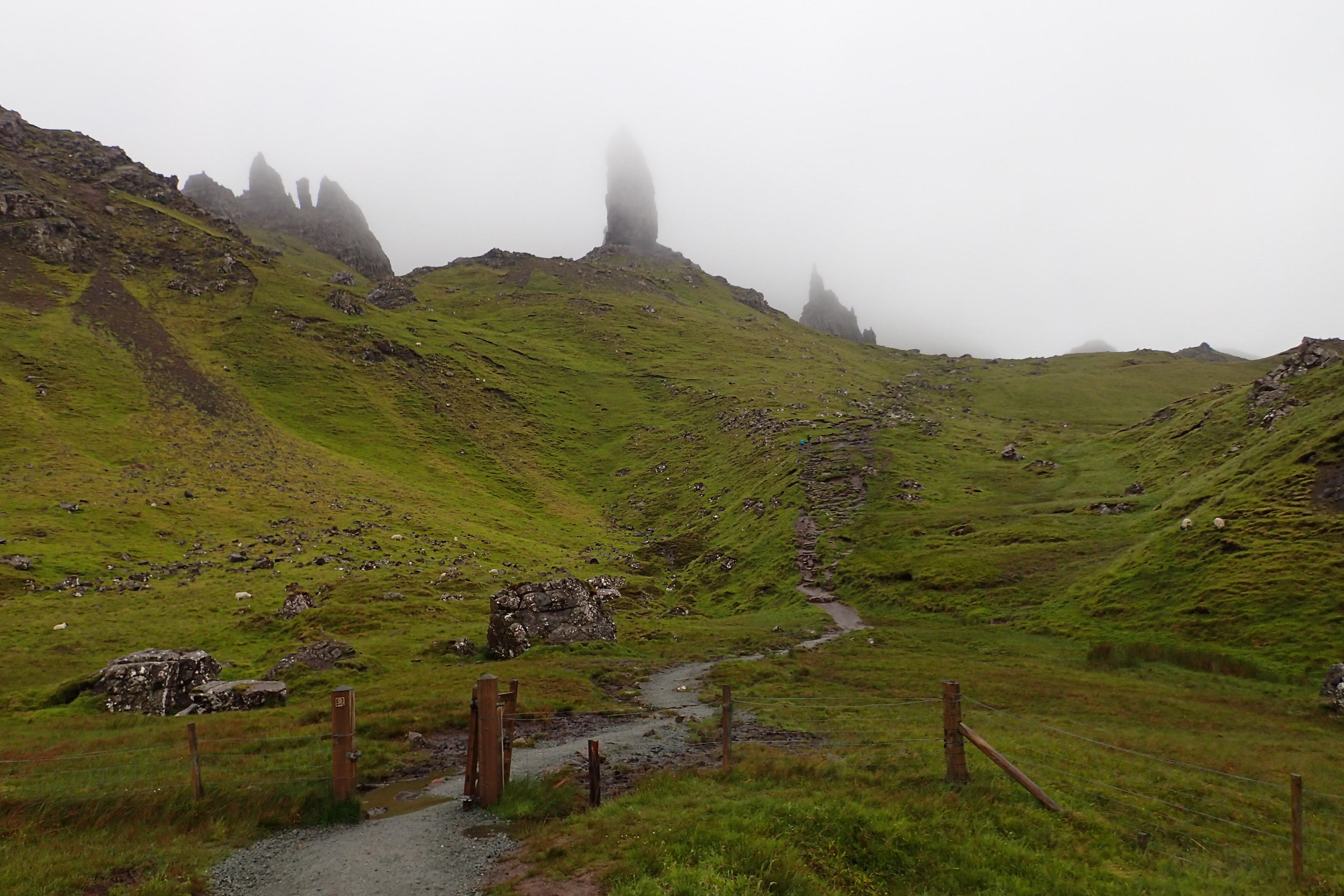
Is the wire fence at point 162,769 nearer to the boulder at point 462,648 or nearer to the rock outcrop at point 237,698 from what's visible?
the rock outcrop at point 237,698

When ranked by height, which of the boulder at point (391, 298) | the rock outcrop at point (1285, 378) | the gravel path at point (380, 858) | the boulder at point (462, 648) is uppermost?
the boulder at point (391, 298)

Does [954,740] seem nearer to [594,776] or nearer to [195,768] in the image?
[594,776]

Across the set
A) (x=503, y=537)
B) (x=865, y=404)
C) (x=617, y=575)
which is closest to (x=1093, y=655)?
(x=617, y=575)

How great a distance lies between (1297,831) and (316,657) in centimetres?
3888

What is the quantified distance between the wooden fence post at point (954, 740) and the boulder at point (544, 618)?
2861 centimetres

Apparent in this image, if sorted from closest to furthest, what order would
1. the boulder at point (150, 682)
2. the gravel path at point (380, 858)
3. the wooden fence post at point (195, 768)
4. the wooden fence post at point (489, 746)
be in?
1. the gravel path at point (380, 858)
2. the wooden fence post at point (195, 768)
3. the wooden fence post at point (489, 746)
4. the boulder at point (150, 682)

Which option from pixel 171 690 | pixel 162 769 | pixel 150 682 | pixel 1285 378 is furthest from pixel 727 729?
pixel 1285 378

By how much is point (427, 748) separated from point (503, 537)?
5788cm

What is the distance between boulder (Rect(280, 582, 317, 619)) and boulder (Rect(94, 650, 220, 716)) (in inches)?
547

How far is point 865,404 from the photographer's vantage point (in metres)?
150

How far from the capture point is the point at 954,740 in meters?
16.3

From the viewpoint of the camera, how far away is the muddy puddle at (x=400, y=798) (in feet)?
55.5

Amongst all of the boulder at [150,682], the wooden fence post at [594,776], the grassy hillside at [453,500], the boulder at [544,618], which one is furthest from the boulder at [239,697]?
the wooden fence post at [594,776]

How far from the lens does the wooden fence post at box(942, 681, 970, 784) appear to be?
16.1m
